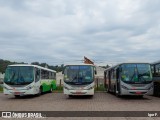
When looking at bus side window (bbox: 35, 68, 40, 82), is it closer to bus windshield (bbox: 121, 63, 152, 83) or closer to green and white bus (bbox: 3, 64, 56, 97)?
green and white bus (bbox: 3, 64, 56, 97)

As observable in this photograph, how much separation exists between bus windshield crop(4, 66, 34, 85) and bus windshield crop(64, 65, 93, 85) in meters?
2.93

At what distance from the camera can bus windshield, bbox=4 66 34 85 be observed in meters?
25.7

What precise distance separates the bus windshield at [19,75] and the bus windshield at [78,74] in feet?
9.61

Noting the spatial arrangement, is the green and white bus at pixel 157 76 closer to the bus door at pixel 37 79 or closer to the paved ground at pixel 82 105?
the paved ground at pixel 82 105

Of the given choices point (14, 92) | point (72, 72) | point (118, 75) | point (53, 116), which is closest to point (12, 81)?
point (14, 92)

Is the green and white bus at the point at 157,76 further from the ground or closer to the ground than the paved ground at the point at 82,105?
further from the ground

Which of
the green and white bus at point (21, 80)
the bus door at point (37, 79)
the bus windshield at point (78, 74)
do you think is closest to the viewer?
the bus windshield at point (78, 74)

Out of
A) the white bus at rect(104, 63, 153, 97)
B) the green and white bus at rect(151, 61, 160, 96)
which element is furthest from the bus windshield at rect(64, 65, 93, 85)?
the green and white bus at rect(151, 61, 160, 96)

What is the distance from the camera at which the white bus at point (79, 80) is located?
25.0m

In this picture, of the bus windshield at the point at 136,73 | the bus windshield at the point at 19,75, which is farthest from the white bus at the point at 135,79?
the bus windshield at the point at 19,75

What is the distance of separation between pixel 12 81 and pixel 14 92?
89 cm

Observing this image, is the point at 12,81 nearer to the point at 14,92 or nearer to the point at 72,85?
A: the point at 14,92

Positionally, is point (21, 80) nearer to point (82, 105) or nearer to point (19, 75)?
point (19, 75)

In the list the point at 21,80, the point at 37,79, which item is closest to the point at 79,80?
the point at 37,79
